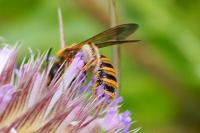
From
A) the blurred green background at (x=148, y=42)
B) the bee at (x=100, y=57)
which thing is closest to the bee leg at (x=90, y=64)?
the bee at (x=100, y=57)

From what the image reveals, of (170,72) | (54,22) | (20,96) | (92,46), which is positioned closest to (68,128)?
(20,96)

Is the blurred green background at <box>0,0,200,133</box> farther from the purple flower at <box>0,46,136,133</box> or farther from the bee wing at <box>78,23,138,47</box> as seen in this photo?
the purple flower at <box>0,46,136,133</box>

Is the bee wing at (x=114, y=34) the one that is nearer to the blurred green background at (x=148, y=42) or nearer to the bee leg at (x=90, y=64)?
the bee leg at (x=90, y=64)

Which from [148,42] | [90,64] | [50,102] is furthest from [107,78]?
[148,42]

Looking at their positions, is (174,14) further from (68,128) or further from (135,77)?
(68,128)

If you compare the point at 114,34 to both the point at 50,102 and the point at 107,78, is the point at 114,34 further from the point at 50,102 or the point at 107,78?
the point at 50,102

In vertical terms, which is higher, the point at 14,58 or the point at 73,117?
the point at 14,58

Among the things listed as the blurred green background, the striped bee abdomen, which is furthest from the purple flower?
the blurred green background
